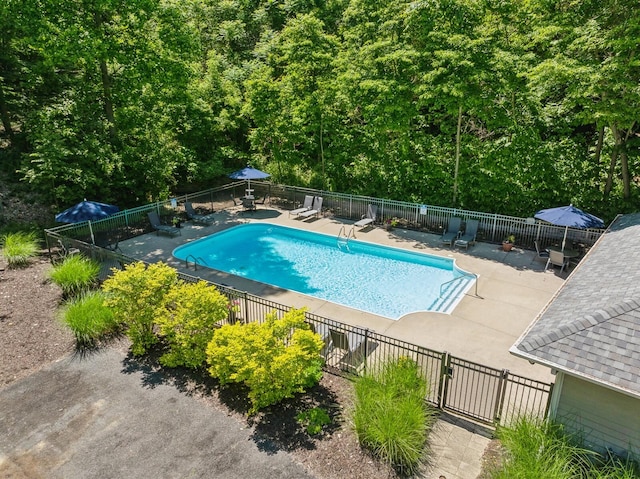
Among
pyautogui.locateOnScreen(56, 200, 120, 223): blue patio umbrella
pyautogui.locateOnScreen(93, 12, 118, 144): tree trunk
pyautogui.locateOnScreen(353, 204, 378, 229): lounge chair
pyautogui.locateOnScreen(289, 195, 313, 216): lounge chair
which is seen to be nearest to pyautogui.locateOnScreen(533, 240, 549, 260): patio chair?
pyautogui.locateOnScreen(353, 204, 378, 229): lounge chair

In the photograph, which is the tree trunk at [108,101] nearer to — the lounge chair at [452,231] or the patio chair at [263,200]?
the patio chair at [263,200]

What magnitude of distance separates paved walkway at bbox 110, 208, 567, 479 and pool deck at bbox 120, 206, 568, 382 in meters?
0.02

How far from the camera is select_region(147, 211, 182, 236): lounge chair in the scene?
17.3 m

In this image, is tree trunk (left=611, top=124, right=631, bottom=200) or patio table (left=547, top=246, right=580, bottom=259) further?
tree trunk (left=611, top=124, right=631, bottom=200)

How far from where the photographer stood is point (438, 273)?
48.9ft

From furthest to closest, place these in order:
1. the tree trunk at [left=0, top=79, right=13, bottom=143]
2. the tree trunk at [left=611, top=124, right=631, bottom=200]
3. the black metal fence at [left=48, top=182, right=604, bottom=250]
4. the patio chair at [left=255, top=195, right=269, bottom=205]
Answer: the patio chair at [left=255, top=195, right=269, bottom=205]
the tree trunk at [left=0, top=79, right=13, bottom=143]
the black metal fence at [left=48, top=182, right=604, bottom=250]
the tree trunk at [left=611, top=124, right=631, bottom=200]

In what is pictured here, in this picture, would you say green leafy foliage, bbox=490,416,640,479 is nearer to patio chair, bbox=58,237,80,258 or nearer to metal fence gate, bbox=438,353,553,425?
metal fence gate, bbox=438,353,553,425

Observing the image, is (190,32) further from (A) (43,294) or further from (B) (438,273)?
(B) (438,273)

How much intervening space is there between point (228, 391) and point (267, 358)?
148cm

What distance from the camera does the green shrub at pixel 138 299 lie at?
898cm

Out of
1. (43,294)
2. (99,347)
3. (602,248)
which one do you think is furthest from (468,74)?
(43,294)

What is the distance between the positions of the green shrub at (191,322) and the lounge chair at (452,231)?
401 inches

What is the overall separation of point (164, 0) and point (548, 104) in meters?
16.9

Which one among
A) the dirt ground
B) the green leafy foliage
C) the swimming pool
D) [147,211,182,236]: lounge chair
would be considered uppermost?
[147,211,182,236]: lounge chair
